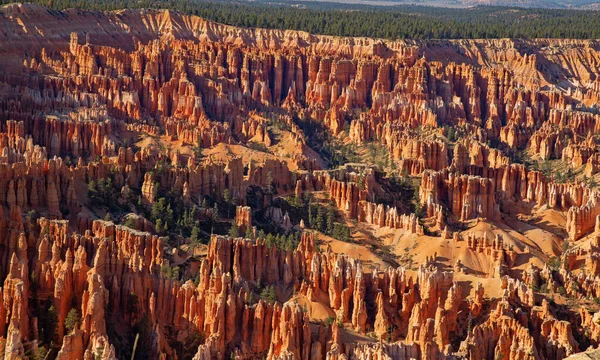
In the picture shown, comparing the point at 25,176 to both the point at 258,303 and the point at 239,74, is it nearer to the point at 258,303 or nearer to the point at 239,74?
the point at 258,303

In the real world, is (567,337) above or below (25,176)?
below

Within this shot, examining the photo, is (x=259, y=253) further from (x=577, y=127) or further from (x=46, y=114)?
(x=577, y=127)

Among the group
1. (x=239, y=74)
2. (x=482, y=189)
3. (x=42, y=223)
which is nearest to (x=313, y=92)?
(x=239, y=74)

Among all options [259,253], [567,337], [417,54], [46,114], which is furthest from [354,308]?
[417,54]

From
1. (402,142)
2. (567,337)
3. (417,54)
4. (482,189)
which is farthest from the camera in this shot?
(417,54)

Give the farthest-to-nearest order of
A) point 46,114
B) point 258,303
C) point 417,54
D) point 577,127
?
point 417,54, point 577,127, point 46,114, point 258,303

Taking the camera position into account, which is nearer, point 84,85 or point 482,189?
point 482,189
